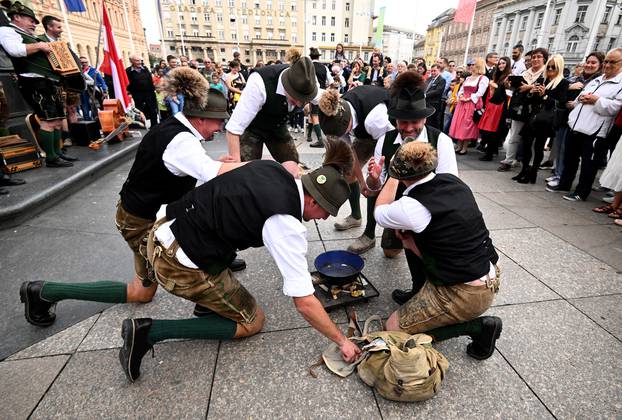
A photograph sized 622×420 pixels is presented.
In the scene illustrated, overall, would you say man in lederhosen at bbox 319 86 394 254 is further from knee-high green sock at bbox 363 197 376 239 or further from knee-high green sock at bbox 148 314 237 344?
knee-high green sock at bbox 148 314 237 344

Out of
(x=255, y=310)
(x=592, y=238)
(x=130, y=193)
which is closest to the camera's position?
(x=255, y=310)

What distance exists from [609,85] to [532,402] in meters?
4.34

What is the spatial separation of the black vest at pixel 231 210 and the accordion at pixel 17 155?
4.10 metres

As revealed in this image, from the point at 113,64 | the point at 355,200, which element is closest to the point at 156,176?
the point at 355,200

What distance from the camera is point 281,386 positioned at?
176cm

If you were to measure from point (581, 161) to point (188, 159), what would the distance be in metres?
5.30

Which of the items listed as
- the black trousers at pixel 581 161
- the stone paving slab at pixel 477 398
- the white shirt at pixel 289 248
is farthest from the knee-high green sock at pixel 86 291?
the black trousers at pixel 581 161

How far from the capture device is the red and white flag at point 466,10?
38.9ft

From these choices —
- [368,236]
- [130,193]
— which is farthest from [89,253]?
[368,236]

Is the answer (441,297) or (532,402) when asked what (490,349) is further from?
(441,297)

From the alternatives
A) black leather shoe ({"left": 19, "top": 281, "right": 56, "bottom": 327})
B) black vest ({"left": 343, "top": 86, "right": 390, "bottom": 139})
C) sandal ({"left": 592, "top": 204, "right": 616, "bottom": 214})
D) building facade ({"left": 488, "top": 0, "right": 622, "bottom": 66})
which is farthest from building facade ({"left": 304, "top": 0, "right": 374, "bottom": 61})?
black leather shoe ({"left": 19, "top": 281, "right": 56, "bottom": 327})

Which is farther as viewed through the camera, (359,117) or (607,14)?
(607,14)

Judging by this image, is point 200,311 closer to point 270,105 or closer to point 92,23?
point 270,105

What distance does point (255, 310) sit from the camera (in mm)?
2023
